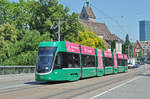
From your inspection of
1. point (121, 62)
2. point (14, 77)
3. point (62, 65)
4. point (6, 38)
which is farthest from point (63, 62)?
point (6, 38)

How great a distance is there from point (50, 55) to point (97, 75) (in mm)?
10923

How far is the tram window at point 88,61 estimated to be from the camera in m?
24.9

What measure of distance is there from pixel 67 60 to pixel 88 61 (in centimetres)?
557

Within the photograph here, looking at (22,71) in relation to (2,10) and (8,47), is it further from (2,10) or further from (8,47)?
(2,10)

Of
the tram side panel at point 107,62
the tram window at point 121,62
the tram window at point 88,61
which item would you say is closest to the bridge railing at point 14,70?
the tram window at point 88,61

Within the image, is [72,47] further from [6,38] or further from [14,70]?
[6,38]

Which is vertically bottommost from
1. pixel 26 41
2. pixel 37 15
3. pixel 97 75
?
pixel 97 75

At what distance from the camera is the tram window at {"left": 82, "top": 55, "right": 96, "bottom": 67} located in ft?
81.7

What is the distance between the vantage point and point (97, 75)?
97.0 ft

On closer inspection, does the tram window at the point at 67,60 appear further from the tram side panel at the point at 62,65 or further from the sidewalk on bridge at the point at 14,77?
the sidewalk on bridge at the point at 14,77

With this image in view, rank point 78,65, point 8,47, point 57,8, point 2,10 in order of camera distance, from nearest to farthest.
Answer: point 78,65 < point 8,47 < point 57,8 < point 2,10

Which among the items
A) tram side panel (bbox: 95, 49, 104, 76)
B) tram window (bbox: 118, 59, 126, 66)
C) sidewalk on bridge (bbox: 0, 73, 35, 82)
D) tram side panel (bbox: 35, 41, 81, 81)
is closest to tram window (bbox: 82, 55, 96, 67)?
tram side panel (bbox: 95, 49, 104, 76)

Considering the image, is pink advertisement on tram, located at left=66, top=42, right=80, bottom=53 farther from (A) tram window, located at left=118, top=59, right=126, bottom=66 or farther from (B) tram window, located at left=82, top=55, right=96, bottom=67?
(A) tram window, located at left=118, top=59, right=126, bottom=66

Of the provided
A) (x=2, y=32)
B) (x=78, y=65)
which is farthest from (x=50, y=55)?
(x=2, y=32)
